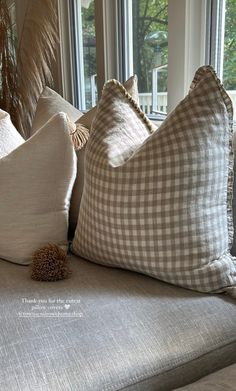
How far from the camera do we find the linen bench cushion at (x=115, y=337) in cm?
77

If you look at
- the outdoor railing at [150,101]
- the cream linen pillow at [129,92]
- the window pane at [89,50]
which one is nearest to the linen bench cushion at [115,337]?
the cream linen pillow at [129,92]

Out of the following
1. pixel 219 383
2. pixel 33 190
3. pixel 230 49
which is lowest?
pixel 219 383

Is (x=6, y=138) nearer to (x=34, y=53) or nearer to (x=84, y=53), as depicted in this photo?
(x=34, y=53)

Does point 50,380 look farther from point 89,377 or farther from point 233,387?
point 233,387

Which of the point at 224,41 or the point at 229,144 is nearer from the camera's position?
the point at 229,144

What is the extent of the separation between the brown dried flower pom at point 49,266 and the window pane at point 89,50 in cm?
172

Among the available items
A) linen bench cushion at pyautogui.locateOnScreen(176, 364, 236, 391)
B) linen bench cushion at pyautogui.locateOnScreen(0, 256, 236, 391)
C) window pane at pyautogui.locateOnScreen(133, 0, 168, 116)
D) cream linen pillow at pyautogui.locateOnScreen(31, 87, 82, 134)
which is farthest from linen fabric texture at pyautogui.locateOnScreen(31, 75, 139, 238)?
linen bench cushion at pyautogui.locateOnScreen(176, 364, 236, 391)

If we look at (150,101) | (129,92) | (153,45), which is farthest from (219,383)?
(153,45)

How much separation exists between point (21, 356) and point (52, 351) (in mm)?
59

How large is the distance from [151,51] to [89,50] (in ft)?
2.35

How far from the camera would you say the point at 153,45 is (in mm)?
2074

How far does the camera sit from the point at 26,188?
1218 millimetres

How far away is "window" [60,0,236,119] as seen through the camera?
1.68 m

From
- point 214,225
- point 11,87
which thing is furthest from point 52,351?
point 11,87
